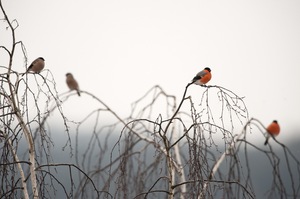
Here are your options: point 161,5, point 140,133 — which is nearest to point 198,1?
point 161,5

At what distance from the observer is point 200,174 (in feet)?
6.59

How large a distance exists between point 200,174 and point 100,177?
105cm

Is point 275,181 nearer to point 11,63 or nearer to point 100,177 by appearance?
point 100,177

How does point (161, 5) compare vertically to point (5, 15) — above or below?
above

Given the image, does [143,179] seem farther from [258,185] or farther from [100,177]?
[258,185]

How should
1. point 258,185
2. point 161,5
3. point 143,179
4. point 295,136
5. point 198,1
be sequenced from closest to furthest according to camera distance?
1. point 143,179
2. point 295,136
3. point 258,185
4. point 198,1
5. point 161,5

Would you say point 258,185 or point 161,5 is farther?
point 161,5

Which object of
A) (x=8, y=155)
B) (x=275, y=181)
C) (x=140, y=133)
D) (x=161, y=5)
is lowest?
(x=275, y=181)

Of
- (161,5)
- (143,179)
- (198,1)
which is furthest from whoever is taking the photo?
(161,5)

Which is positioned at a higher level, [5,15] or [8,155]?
[5,15]

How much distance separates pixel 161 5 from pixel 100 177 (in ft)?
496

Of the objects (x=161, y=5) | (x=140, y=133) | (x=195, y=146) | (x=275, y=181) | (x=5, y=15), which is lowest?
(x=275, y=181)

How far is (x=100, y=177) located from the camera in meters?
2.81

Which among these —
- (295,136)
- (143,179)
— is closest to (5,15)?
(143,179)
